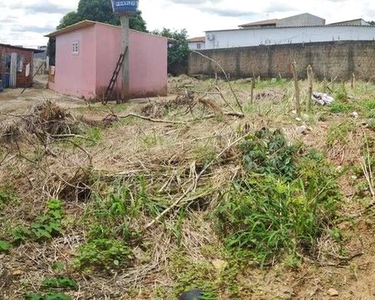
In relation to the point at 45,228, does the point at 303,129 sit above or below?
above

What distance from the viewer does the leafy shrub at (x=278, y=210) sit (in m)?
3.37

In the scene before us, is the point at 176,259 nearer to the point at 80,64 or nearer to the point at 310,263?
the point at 310,263

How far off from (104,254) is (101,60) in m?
11.9

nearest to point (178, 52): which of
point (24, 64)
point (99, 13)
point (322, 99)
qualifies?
point (99, 13)

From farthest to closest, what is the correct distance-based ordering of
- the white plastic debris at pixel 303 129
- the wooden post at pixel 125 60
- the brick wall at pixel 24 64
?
the brick wall at pixel 24 64
the wooden post at pixel 125 60
the white plastic debris at pixel 303 129

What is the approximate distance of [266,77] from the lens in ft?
64.6

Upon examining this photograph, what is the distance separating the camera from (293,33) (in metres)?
27.0

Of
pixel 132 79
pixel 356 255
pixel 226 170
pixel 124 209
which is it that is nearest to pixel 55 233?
pixel 124 209

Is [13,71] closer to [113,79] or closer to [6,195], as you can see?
[113,79]

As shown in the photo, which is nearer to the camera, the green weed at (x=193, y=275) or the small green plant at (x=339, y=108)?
the green weed at (x=193, y=275)

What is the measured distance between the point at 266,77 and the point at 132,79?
6861 millimetres

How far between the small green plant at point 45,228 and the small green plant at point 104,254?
0.39 m

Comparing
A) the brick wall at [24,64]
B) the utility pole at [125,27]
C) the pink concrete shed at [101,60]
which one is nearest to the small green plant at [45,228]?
the utility pole at [125,27]

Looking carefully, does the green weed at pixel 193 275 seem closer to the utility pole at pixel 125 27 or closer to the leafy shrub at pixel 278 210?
the leafy shrub at pixel 278 210
